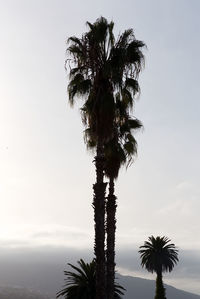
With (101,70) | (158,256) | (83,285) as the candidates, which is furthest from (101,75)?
(158,256)

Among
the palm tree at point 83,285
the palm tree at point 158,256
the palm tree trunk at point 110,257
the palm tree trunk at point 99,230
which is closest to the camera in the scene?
the palm tree trunk at point 99,230

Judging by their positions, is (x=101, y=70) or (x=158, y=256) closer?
(x=101, y=70)

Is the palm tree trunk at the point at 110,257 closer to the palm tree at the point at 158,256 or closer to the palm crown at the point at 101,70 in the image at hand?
the palm crown at the point at 101,70

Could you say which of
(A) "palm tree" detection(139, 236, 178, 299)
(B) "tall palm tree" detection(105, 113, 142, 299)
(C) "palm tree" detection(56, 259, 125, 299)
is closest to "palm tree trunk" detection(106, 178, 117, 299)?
(B) "tall palm tree" detection(105, 113, 142, 299)

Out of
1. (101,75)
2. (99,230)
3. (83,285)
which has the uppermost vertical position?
(101,75)

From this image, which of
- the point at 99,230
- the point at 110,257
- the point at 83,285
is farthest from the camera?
the point at 83,285

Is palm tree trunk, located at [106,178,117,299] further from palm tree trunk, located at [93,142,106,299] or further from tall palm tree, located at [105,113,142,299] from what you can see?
palm tree trunk, located at [93,142,106,299]

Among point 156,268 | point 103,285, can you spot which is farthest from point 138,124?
point 156,268

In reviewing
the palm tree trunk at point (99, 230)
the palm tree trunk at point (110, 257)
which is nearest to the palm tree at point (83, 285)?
the palm tree trunk at point (110, 257)

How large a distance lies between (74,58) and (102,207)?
8.70 m

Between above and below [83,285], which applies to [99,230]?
above

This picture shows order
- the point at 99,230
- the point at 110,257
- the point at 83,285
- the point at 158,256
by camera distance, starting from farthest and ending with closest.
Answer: the point at 158,256 → the point at 83,285 → the point at 110,257 → the point at 99,230

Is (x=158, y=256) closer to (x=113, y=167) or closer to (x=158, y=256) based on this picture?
(x=158, y=256)

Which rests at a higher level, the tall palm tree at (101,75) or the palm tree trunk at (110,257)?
the tall palm tree at (101,75)
